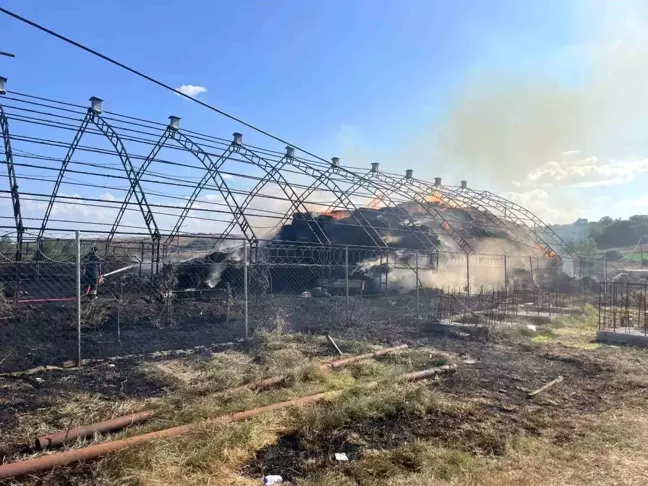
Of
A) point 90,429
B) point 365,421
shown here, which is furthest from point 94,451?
point 365,421

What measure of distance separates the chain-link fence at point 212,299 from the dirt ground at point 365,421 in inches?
66.3

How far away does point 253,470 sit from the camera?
4391 millimetres

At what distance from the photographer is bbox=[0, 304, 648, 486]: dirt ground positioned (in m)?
4.21

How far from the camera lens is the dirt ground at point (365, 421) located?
166 inches

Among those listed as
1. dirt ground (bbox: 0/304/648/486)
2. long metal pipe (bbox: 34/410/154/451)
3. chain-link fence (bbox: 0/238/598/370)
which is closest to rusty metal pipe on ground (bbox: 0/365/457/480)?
dirt ground (bbox: 0/304/648/486)

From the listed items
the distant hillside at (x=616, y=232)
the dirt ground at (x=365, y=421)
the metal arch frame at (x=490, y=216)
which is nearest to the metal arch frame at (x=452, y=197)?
the metal arch frame at (x=490, y=216)

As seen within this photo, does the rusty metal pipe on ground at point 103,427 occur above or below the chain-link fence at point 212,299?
below

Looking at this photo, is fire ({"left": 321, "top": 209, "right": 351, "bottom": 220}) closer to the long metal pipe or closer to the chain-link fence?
the chain-link fence

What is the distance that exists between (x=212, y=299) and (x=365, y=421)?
430 inches

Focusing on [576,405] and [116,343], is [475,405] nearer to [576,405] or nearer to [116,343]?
[576,405]

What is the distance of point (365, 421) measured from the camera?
5.53 m

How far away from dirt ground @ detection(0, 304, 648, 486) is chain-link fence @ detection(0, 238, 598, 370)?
5.52ft

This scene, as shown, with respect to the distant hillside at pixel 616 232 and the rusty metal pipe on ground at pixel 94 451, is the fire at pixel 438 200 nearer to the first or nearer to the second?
the rusty metal pipe on ground at pixel 94 451

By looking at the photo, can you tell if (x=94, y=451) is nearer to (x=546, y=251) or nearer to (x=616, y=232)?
(x=546, y=251)
